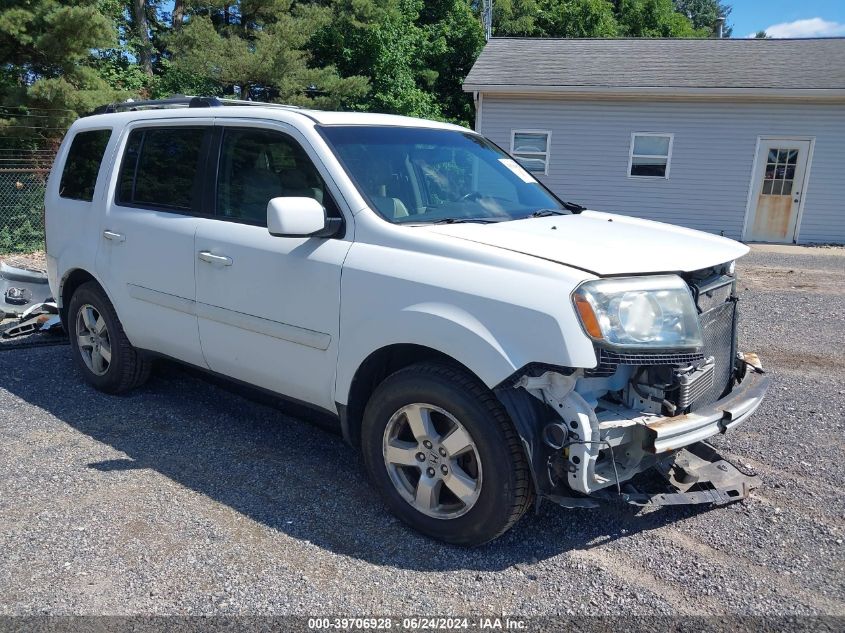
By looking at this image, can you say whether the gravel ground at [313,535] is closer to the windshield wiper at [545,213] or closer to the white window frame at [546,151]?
the windshield wiper at [545,213]

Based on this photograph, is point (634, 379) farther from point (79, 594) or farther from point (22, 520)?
point (22, 520)

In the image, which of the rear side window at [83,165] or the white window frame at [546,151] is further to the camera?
the white window frame at [546,151]

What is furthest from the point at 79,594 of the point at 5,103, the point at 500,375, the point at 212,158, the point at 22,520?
the point at 5,103

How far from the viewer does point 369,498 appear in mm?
3812

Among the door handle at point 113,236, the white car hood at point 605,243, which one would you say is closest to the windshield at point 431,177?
the white car hood at point 605,243

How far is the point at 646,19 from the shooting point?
127ft

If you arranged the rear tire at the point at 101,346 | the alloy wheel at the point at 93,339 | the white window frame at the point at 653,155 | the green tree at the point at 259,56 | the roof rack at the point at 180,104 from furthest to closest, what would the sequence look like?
the green tree at the point at 259,56
the white window frame at the point at 653,155
the alloy wheel at the point at 93,339
the rear tire at the point at 101,346
the roof rack at the point at 180,104

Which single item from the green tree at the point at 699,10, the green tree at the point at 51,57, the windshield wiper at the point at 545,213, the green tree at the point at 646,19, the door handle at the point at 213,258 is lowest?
the door handle at the point at 213,258

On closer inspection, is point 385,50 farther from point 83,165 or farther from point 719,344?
point 719,344

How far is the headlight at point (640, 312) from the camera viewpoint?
2.84m

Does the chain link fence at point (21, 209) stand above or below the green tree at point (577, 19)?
below

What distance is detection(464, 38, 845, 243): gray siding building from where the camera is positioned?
15.6m

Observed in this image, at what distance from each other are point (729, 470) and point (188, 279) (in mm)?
3292

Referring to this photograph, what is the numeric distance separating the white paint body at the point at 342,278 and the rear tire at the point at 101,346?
0.19 metres
